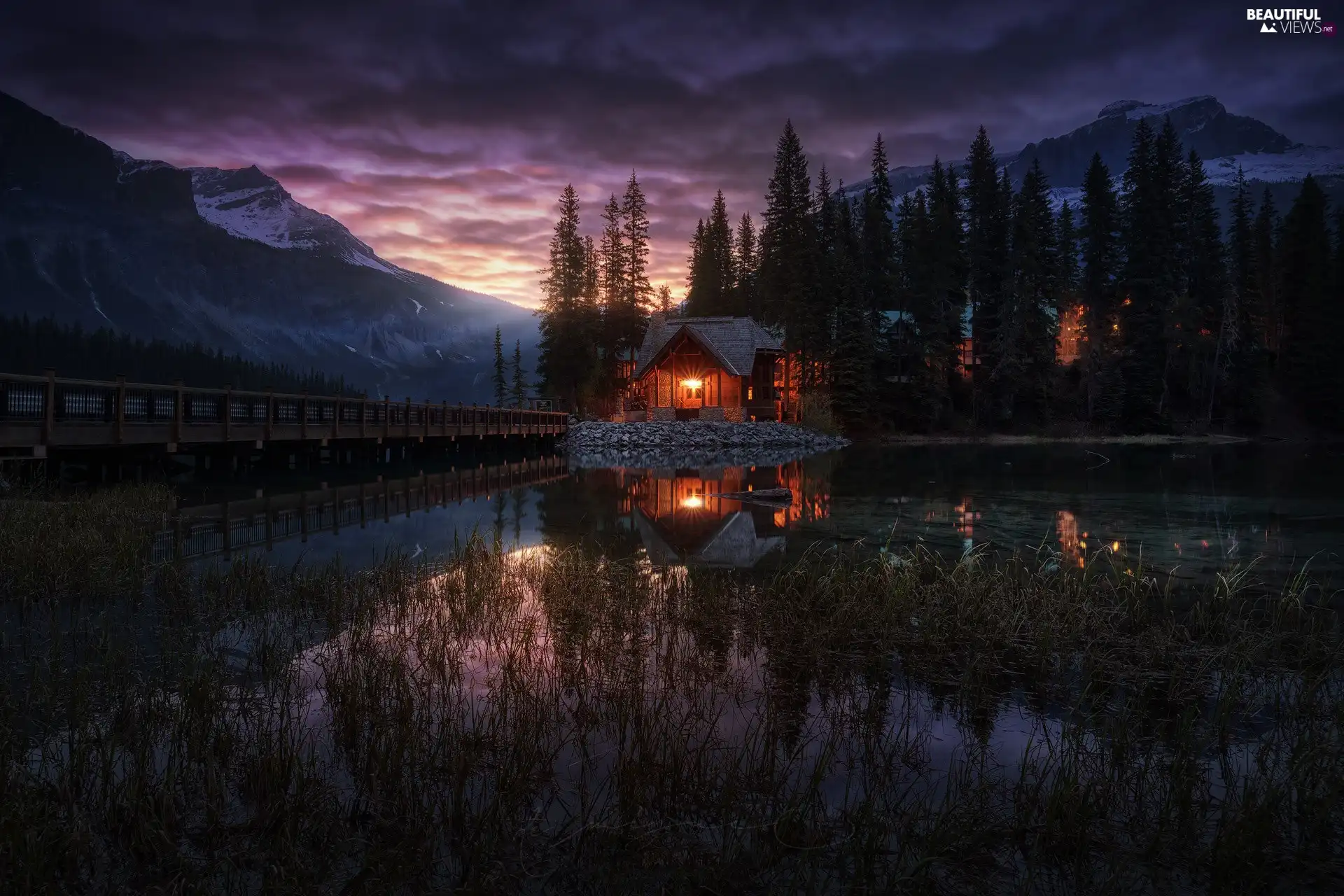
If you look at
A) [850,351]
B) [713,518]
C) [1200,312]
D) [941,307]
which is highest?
[941,307]

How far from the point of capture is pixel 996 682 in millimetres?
5910

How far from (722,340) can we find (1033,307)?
25.9m

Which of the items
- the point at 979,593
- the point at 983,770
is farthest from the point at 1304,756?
the point at 979,593

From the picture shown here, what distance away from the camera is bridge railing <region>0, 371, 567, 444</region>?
52.6ft

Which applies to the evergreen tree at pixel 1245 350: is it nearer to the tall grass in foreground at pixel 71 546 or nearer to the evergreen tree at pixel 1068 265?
the evergreen tree at pixel 1068 265

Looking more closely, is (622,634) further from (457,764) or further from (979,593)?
(979,593)

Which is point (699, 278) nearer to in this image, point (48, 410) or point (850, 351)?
point (850, 351)

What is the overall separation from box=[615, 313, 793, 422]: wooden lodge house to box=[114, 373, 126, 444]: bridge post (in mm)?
38211

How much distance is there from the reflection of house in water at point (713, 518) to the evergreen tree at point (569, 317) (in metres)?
35.8

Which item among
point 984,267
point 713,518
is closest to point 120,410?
point 713,518

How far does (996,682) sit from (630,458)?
3711cm

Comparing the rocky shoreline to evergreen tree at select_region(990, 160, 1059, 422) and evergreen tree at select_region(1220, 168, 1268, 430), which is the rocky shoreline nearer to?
evergreen tree at select_region(990, 160, 1059, 422)

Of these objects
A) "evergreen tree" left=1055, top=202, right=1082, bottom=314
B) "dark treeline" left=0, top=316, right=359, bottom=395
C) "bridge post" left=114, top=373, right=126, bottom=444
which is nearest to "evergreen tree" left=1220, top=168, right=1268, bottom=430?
"evergreen tree" left=1055, top=202, right=1082, bottom=314

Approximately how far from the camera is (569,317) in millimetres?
61938
